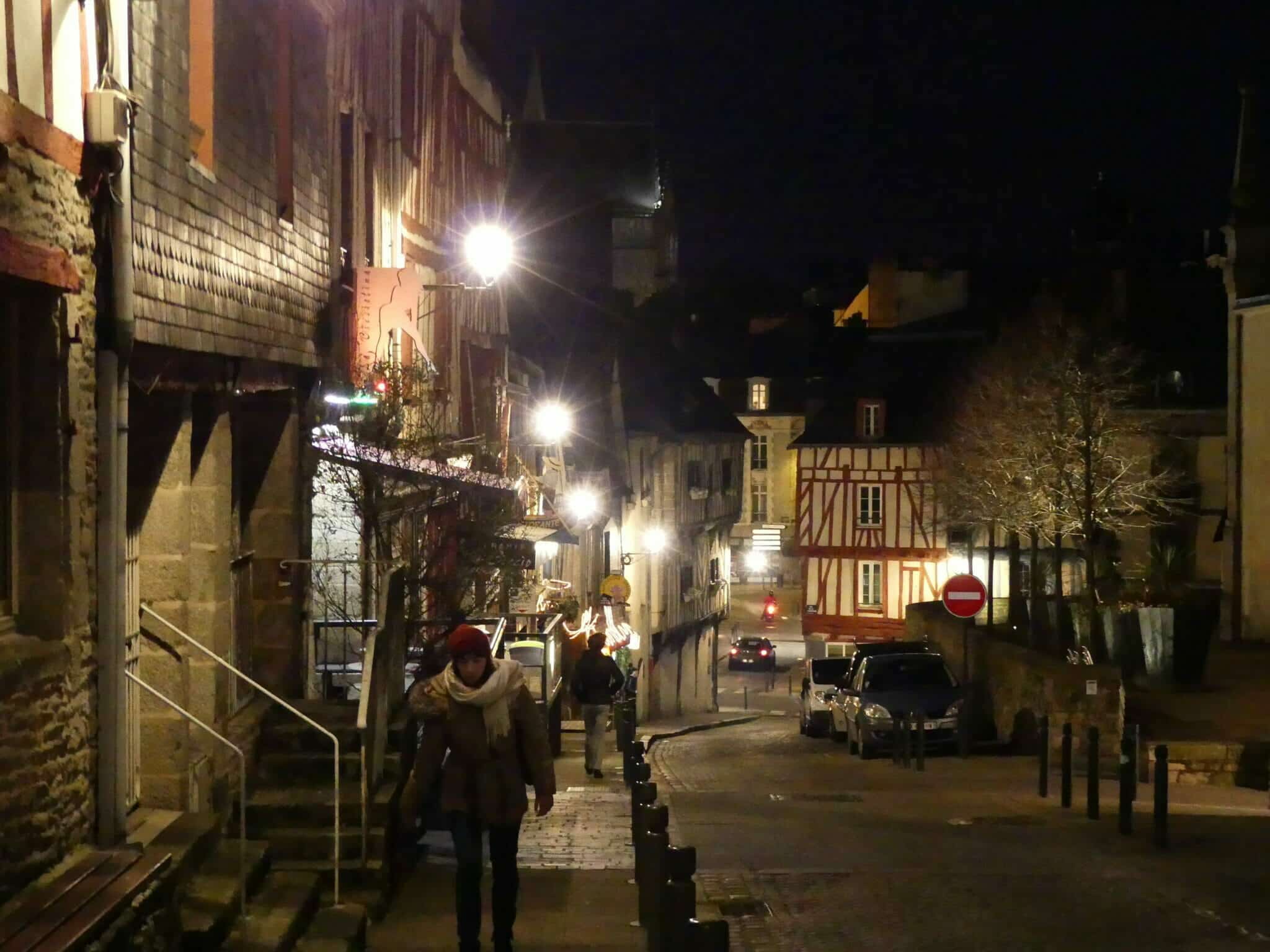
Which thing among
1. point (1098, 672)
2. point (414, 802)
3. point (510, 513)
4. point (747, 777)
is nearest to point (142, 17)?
point (414, 802)

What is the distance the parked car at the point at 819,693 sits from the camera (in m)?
26.4

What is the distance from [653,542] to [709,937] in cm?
3287

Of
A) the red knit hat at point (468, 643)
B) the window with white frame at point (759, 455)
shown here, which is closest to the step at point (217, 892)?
the red knit hat at point (468, 643)

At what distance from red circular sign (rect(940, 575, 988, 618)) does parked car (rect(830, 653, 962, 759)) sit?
109 cm

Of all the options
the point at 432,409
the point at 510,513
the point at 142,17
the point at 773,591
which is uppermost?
the point at 142,17

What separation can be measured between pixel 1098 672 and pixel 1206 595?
7.85 metres

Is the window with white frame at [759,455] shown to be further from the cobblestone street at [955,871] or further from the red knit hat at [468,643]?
the red knit hat at [468,643]

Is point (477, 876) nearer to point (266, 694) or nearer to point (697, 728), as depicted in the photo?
point (266, 694)

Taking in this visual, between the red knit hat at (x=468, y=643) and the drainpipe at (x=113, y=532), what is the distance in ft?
5.03

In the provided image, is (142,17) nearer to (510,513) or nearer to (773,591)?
(510,513)

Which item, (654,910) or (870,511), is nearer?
(654,910)

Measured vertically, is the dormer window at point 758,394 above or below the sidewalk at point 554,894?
above

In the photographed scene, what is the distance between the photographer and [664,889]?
21.7 ft

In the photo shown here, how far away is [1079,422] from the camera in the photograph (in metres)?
26.4
